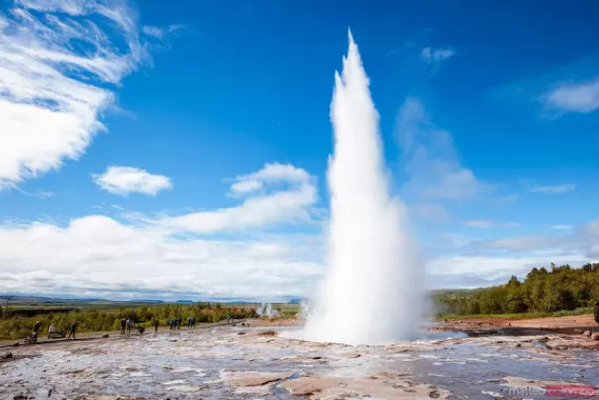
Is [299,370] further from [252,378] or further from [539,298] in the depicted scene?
[539,298]

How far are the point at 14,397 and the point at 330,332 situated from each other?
18460 millimetres

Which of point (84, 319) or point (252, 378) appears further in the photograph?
point (84, 319)

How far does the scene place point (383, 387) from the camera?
11.5m

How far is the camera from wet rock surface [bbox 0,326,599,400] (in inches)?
443

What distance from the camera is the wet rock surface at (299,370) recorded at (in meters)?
11.2

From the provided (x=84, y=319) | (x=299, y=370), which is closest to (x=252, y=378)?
(x=299, y=370)

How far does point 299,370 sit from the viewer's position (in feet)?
48.1

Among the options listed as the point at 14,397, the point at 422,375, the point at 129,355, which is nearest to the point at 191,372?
the point at 14,397

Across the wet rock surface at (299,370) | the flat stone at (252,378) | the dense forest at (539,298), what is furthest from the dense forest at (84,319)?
the dense forest at (539,298)

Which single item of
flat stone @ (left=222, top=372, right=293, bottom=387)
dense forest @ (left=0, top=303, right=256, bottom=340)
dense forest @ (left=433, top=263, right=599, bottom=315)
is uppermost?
dense forest @ (left=433, top=263, right=599, bottom=315)

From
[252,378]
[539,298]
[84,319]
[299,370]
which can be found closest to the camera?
[252,378]

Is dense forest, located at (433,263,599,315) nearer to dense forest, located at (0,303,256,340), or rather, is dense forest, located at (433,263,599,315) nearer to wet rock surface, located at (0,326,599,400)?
wet rock surface, located at (0,326,599,400)

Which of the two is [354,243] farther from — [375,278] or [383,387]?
[383,387]

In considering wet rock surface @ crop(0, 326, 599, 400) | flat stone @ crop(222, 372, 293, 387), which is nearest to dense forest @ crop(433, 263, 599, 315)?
wet rock surface @ crop(0, 326, 599, 400)
